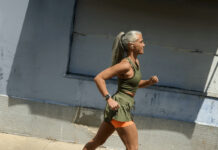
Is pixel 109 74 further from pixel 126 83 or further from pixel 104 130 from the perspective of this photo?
pixel 104 130

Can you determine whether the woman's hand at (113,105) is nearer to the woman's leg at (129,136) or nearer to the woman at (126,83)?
the woman at (126,83)

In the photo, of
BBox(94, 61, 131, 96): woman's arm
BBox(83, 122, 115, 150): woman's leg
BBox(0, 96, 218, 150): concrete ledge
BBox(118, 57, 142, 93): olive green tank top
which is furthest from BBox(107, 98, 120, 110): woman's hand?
BBox(0, 96, 218, 150): concrete ledge

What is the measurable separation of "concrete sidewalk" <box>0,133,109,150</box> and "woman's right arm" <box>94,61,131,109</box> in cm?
207

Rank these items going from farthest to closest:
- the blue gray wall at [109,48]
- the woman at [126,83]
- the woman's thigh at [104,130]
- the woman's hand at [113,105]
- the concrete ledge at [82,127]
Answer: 1. the concrete ledge at [82,127]
2. the blue gray wall at [109,48]
3. the woman's thigh at [104,130]
4. the woman at [126,83]
5. the woman's hand at [113,105]

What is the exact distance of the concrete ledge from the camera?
16.5 ft

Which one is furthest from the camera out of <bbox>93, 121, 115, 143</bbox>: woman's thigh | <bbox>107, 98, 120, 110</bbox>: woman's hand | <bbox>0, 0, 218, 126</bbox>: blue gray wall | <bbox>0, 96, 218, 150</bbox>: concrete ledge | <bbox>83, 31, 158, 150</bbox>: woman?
<bbox>0, 96, 218, 150</bbox>: concrete ledge

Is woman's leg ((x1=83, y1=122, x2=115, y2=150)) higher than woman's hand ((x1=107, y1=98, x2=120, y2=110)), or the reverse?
woman's hand ((x1=107, y1=98, x2=120, y2=110))

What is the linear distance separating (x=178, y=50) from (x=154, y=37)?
1.45ft

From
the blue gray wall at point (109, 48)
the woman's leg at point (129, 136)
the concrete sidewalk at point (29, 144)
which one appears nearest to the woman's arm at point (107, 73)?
the woman's leg at point (129, 136)

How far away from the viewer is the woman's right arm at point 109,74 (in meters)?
3.36

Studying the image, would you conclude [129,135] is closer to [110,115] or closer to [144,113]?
[110,115]

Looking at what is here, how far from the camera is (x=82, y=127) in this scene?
516 cm

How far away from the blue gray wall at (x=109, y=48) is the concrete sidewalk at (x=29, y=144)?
72 centimetres

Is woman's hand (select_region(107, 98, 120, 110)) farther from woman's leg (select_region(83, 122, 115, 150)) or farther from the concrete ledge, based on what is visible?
the concrete ledge
